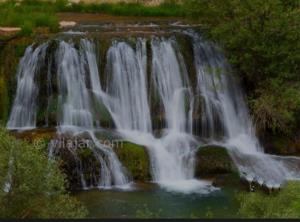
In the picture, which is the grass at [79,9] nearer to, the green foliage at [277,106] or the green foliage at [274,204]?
the green foliage at [277,106]

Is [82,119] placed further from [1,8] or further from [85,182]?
[1,8]

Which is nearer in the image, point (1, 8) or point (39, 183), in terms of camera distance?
point (39, 183)

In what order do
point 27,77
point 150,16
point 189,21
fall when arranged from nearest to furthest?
point 27,77, point 189,21, point 150,16

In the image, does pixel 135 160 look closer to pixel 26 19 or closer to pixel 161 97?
pixel 161 97

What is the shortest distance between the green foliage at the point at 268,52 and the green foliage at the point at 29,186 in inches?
397

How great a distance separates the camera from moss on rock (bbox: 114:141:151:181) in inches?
657

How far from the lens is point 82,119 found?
60.8 ft

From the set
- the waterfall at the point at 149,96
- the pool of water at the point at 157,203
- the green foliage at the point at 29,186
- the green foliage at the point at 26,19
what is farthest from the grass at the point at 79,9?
the green foliage at the point at 29,186

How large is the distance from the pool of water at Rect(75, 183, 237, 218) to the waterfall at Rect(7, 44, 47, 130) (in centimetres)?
373

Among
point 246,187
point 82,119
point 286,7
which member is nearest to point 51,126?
point 82,119

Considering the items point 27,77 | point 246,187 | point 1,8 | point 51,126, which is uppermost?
point 1,8

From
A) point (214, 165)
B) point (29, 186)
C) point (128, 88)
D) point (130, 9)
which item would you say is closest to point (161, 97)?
point (128, 88)

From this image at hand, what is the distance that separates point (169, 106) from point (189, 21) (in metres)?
5.58

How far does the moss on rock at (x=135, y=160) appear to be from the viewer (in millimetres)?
16688
